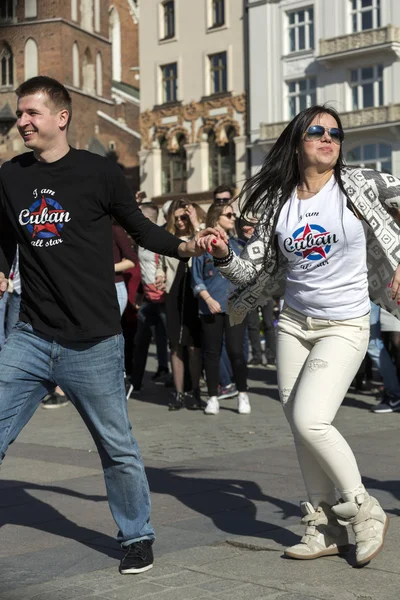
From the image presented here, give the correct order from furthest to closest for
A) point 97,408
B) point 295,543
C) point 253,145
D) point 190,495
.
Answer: point 253,145 → point 190,495 → point 295,543 → point 97,408

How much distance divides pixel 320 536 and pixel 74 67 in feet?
180

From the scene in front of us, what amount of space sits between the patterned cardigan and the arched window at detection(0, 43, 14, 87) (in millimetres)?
52760

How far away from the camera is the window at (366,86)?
144ft

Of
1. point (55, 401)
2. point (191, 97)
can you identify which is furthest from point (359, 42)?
point (55, 401)

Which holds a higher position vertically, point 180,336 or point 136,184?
point 136,184

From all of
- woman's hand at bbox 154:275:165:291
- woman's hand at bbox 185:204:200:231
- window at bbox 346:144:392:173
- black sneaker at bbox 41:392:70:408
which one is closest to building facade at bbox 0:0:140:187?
window at bbox 346:144:392:173

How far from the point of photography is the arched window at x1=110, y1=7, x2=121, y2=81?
68.8 meters

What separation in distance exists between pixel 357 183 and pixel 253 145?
140ft

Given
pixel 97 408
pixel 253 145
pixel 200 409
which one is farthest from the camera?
pixel 253 145

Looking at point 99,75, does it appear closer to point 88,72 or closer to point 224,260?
point 88,72

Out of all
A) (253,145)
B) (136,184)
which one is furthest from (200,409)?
(136,184)

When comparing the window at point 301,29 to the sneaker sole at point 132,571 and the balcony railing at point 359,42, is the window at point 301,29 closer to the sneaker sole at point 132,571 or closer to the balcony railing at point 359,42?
→ the balcony railing at point 359,42

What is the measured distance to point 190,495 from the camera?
6.57 meters

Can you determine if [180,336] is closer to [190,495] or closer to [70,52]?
[190,495]
